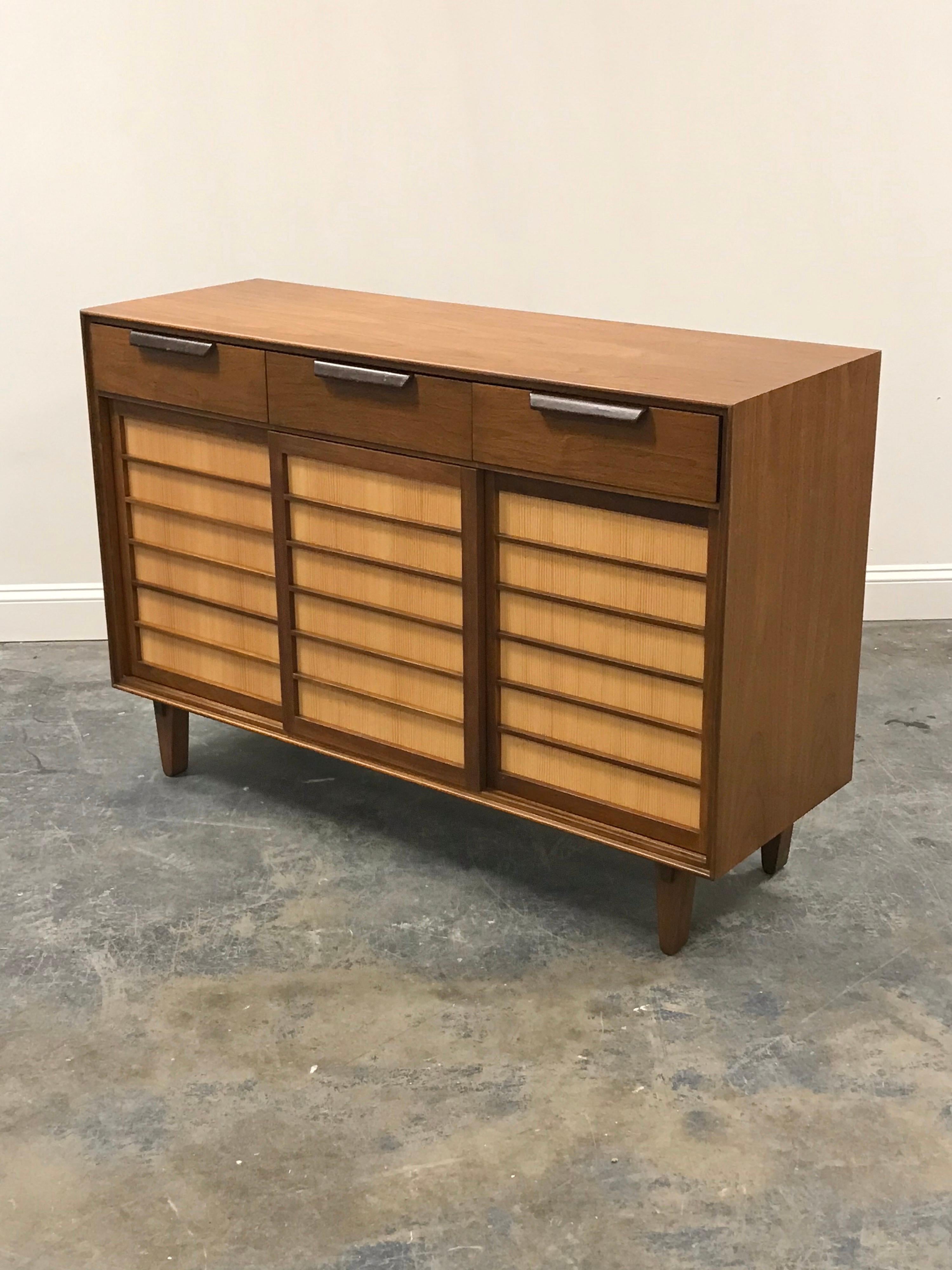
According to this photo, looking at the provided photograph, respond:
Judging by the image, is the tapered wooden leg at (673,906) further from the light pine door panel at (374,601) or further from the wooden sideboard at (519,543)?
the light pine door panel at (374,601)

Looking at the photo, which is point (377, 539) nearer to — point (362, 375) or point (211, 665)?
point (362, 375)

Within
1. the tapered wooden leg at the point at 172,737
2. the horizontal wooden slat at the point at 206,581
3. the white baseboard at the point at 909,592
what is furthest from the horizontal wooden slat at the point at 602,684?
the white baseboard at the point at 909,592

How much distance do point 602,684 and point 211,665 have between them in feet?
3.34

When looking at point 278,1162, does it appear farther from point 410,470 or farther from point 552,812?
point 410,470

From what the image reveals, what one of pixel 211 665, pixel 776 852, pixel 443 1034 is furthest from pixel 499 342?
pixel 443 1034

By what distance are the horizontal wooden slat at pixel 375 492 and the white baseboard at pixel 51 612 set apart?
1.54 meters

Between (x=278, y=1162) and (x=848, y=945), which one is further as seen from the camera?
(x=848, y=945)

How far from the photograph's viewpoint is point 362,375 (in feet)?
8.68

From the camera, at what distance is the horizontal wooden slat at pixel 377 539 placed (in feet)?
8.82

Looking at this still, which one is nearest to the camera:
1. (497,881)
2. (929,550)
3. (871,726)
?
(497,881)

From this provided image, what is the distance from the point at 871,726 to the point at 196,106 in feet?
7.63

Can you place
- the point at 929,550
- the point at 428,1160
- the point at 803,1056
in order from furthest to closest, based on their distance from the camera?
the point at 929,550 → the point at 803,1056 → the point at 428,1160

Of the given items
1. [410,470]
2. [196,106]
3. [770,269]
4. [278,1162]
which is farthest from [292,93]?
[278,1162]

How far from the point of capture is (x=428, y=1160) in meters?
2.15
